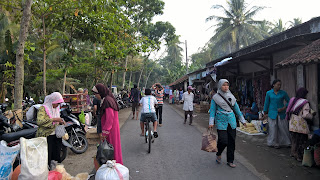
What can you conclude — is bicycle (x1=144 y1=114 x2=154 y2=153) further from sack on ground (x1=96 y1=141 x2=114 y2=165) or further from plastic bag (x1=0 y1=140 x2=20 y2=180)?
plastic bag (x1=0 y1=140 x2=20 y2=180)

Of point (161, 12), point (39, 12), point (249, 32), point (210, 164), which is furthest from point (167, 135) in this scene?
point (249, 32)

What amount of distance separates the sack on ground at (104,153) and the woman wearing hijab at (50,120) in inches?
38.7

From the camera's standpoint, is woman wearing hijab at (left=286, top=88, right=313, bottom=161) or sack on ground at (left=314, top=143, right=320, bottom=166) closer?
sack on ground at (left=314, top=143, right=320, bottom=166)

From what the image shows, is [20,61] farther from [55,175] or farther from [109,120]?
[55,175]

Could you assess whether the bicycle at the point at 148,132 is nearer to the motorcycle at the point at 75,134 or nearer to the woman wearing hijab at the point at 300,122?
the motorcycle at the point at 75,134

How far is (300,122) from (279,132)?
1.22 m

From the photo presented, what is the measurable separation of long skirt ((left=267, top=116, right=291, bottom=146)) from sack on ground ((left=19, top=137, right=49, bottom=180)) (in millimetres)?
5403

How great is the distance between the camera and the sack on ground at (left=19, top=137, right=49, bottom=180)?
2975 mm

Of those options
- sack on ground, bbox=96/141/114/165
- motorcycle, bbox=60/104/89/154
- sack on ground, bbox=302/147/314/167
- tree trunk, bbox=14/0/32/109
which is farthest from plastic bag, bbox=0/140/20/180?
sack on ground, bbox=302/147/314/167

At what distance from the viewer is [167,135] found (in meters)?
8.04

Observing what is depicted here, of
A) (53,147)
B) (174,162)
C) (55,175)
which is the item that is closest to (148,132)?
(174,162)

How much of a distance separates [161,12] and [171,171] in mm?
22677

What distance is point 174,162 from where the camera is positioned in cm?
508

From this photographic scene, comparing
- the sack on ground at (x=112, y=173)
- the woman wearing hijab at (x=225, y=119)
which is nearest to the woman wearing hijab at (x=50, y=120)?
the sack on ground at (x=112, y=173)
